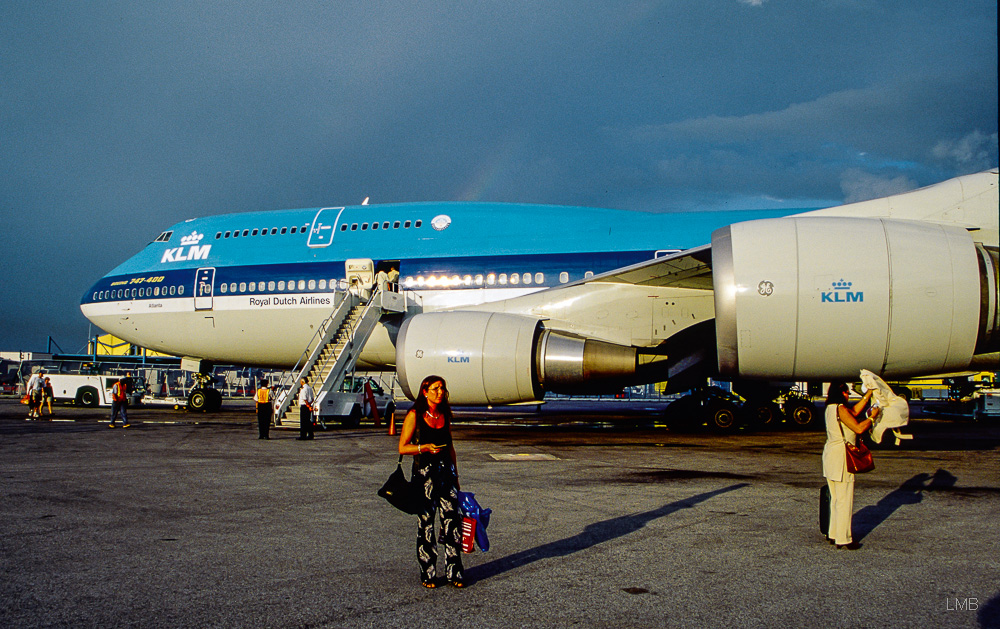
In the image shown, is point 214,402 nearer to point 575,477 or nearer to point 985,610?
point 575,477

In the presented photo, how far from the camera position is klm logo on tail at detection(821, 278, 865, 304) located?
31.3 ft

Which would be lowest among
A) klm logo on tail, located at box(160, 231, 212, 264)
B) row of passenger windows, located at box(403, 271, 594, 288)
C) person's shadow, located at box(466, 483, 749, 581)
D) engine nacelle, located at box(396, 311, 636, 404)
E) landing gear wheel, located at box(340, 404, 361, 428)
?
person's shadow, located at box(466, 483, 749, 581)

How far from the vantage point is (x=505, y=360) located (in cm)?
1230

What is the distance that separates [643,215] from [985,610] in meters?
13.6

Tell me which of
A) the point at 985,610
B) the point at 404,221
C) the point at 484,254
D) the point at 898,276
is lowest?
the point at 985,610

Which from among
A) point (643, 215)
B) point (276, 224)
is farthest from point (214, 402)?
point (643, 215)

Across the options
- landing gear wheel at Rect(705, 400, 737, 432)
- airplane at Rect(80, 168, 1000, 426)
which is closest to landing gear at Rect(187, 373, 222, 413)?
airplane at Rect(80, 168, 1000, 426)

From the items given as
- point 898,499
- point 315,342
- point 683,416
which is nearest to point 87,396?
point 315,342

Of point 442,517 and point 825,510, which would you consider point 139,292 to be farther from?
point 825,510

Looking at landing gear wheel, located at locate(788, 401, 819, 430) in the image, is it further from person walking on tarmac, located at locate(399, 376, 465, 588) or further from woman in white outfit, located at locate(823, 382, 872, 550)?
person walking on tarmac, located at locate(399, 376, 465, 588)

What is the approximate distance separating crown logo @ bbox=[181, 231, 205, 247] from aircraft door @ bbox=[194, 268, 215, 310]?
1403 mm

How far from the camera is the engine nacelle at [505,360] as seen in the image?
12.3 metres

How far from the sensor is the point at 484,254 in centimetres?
1669

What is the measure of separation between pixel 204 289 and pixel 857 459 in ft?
58.0
